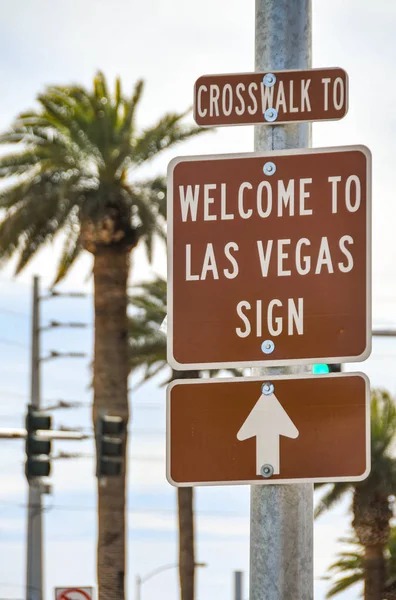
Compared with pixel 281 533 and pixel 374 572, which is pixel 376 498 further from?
pixel 281 533

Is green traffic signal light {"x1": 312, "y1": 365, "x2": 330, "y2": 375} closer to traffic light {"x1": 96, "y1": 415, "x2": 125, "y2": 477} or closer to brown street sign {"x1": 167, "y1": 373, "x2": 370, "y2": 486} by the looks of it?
brown street sign {"x1": 167, "y1": 373, "x2": 370, "y2": 486}

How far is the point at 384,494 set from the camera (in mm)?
37562

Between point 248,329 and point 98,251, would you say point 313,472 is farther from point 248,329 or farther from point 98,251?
point 98,251

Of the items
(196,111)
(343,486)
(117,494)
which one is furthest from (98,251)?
(196,111)

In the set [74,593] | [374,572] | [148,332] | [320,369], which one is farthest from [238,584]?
[320,369]

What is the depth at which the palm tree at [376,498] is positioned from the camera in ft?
119

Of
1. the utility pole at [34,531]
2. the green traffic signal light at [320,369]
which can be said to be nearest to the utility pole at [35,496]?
the utility pole at [34,531]

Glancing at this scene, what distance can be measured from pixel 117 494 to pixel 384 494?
11.6 meters

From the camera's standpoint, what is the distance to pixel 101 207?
90.9ft

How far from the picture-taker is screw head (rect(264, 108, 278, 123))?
450 cm

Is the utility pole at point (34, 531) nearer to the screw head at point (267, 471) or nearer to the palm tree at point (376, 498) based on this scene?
the palm tree at point (376, 498)

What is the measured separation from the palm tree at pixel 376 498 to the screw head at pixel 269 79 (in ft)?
105

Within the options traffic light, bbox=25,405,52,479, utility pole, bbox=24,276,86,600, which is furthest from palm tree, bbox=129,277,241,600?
traffic light, bbox=25,405,52,479

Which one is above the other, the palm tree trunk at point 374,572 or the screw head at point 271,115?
the screw head at point 271,115
